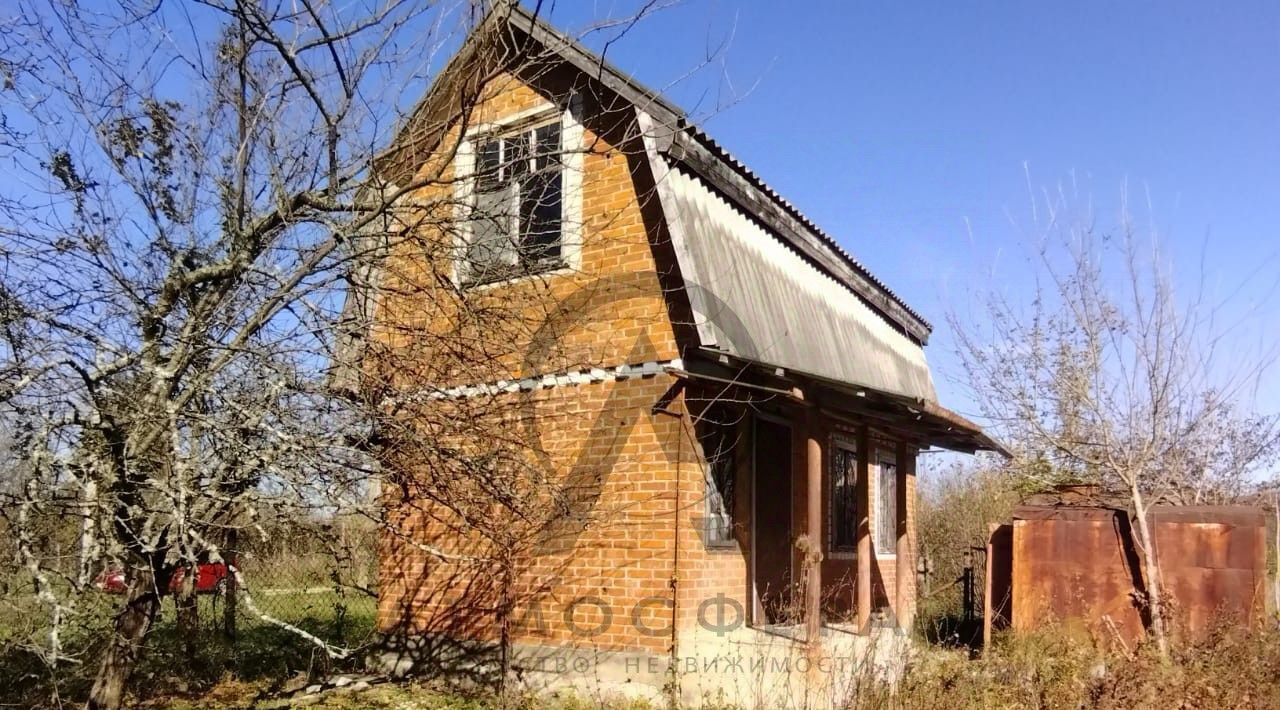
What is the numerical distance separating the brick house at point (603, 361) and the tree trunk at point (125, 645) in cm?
166

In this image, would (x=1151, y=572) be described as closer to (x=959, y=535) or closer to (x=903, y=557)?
(x=903, y=557)

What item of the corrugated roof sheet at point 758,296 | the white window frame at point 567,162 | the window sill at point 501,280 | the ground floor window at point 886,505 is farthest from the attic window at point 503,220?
the ground floor window at point 886,505

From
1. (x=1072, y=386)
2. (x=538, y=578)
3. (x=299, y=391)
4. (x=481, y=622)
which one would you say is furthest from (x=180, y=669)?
(x=1072, y=386)

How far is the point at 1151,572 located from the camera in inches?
392

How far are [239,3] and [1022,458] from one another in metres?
11.6

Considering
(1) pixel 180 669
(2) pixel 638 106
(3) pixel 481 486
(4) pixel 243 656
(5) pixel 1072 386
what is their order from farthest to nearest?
(5) pixel 1072 386 → (4) pixel 243 656 → (1) pixel 180 669 → (2) pixel 638 106 → (3) pixel 481 486

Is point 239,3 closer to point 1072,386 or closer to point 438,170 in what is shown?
point 438,170

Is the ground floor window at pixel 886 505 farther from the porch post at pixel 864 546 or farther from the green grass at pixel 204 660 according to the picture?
the green grass at pixel 204 660

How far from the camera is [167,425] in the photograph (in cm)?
499

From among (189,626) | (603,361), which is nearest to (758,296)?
(603,361)

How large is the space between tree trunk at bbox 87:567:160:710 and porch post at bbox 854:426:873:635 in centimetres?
602

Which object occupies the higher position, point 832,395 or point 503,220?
point 503,220

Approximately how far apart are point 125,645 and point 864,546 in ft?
21.8

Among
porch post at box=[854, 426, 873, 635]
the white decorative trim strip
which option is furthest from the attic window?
porch post at box=[854, 426, 873, 635]
